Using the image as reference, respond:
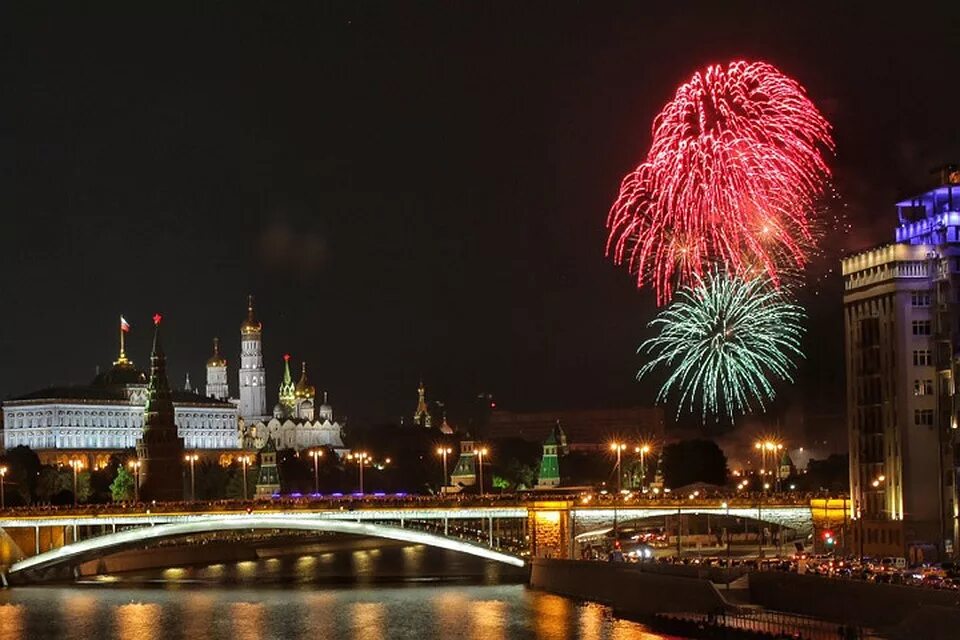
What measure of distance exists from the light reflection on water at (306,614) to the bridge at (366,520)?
248cm

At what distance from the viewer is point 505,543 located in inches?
4050

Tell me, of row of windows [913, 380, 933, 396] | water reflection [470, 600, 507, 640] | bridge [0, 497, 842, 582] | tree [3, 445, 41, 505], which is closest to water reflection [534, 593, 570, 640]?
water reflection [470, 600, 507, 640]

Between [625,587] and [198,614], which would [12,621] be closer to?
[198,614]

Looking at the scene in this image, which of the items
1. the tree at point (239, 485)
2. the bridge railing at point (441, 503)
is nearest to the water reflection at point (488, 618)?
the bridge railing at point (441, 503)

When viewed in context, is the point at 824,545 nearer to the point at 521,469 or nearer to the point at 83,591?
the point at 83,591

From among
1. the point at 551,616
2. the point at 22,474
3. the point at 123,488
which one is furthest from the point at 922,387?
the point at 22,474

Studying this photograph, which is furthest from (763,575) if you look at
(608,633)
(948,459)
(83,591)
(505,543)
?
(83,591)

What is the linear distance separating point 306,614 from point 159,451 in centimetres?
8130

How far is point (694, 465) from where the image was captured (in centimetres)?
16112

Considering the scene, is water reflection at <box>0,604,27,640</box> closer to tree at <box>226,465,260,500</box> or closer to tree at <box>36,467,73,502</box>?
tree at <box>36,467,73,502</box>

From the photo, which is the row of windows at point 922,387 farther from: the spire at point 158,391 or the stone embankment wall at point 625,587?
the spire at point 158,391

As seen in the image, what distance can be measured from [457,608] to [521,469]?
4275 inches

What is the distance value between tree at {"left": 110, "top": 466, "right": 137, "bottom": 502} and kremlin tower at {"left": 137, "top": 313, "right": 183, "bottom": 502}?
3.97 ft

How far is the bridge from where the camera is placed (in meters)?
96.4
